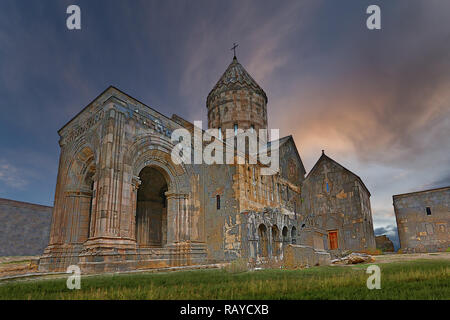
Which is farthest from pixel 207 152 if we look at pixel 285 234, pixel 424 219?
pixel 424 219

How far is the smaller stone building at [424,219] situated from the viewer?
23172 millimetres

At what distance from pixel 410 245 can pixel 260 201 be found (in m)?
16.0

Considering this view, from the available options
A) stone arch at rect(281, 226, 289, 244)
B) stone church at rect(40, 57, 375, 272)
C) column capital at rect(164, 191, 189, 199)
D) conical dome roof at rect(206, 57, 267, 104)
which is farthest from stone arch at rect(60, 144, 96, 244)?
conical dome roof at rect(206, 57, 267, 104)

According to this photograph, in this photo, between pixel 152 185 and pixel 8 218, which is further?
pixel 8 218

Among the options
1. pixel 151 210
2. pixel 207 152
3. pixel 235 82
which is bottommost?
pixel 151 210

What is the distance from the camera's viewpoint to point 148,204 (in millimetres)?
17906

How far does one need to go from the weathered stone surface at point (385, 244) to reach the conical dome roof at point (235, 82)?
19257 millimetres

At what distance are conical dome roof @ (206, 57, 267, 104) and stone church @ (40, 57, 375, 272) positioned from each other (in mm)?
9351

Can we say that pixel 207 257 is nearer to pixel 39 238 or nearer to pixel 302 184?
pixel 302 184

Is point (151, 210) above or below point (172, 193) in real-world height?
below

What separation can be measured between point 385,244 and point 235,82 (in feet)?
73.6

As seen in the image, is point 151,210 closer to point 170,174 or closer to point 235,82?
point 170,174
